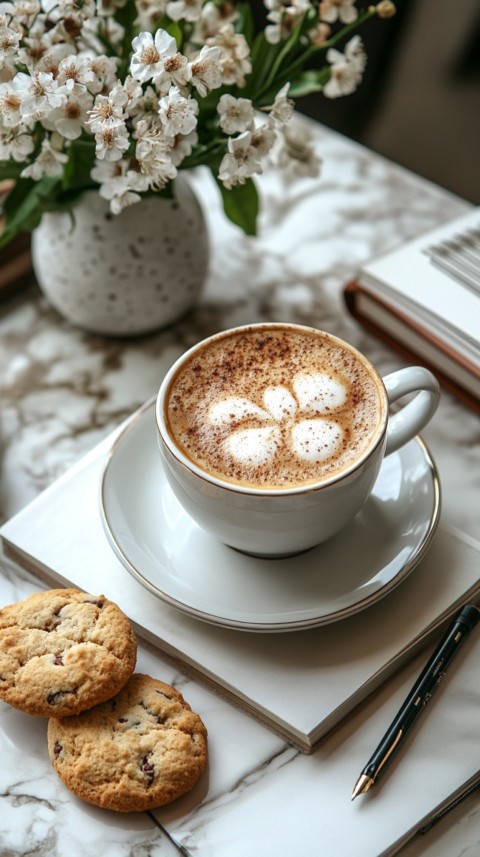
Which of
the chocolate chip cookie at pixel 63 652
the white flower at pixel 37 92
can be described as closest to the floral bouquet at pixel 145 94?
the white flower at pixel 37 92

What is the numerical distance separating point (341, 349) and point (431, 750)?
386 mm

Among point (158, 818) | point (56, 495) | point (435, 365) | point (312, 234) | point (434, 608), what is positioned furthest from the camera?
point (312, 234)

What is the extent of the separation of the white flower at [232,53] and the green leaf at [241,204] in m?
0.15

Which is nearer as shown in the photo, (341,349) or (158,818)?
(158,818)

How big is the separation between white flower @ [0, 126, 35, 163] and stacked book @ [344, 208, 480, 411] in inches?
18.6

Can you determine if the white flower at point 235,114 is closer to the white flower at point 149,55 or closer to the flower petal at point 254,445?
the white flower at point 149,55

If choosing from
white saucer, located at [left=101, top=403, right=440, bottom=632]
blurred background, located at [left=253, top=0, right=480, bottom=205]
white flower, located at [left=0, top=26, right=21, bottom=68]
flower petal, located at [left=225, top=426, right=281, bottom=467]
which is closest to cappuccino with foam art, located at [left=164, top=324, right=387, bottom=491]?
flower petal, located at [left=225, top=426, right=281, bottom=467]

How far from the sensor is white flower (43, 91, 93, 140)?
0.85 metres

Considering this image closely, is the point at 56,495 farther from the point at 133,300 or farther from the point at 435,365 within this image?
the point at 435,365

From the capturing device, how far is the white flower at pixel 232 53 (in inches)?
36.6

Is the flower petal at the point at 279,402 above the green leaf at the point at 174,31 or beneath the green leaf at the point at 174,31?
beneath

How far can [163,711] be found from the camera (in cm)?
76

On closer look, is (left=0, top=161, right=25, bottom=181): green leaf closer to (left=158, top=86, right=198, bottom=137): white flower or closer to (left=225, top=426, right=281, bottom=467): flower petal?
(left=158, top=86, right=198, bottom=137): white flower

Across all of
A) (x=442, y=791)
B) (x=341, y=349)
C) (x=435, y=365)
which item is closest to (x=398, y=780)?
(x=442, y=791)
